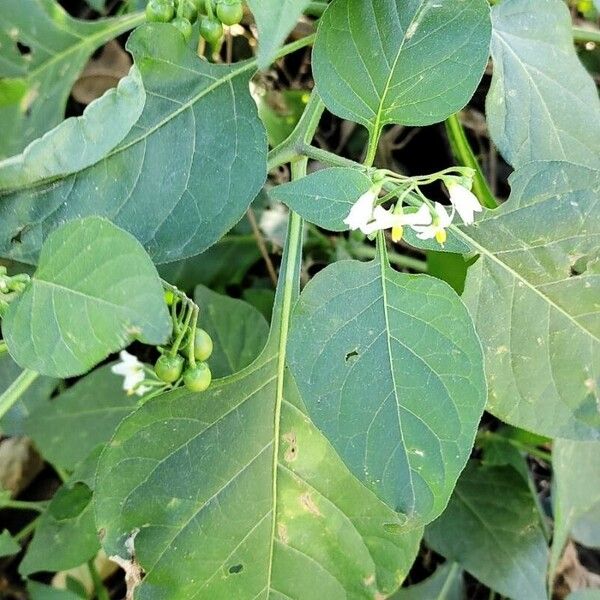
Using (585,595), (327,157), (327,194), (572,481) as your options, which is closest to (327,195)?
(327,194)

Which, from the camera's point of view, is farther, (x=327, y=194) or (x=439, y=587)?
(x=439, y=587)

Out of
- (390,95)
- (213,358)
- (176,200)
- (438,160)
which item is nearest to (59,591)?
(213,358)

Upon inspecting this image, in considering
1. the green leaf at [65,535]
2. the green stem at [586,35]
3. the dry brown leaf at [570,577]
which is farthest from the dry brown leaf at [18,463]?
the green stem at [586,35]

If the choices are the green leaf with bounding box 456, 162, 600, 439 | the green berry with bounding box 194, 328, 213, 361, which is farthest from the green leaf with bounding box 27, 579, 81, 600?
the green leaf with bounding box 456, 162, 600, 439

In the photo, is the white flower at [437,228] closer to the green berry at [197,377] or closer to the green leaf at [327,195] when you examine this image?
the green leaf at [327,195]

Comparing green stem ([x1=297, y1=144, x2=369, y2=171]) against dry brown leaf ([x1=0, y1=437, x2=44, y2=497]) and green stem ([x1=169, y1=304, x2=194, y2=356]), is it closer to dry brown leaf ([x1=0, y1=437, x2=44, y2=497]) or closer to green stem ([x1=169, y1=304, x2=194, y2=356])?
green stem ([x1=169, y1=304, x2=194, y2=356])

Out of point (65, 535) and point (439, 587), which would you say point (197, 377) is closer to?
point (65, 535)
